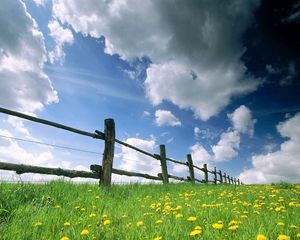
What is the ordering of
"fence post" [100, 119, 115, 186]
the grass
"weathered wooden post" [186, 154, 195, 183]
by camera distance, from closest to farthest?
the grass < "fence post" [100, 119, 115, 186] < "weathered wooden post" [186, 154, 195, 183]

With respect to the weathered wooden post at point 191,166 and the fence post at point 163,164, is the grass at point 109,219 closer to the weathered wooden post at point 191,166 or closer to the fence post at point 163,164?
the fence post at point 163,164

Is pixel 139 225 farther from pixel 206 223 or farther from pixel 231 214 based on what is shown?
pixel 231 214

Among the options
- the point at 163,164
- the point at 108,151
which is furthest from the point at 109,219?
the point at 163,164

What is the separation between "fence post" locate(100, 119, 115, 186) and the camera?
776 centimetres

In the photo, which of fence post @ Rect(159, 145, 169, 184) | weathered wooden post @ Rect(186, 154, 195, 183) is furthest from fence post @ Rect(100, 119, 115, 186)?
weathered wooden post @ Rect(186, 154, 195, 183)

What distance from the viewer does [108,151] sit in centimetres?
803

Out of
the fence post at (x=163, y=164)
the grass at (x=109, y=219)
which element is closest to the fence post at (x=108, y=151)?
the grass at (x=109, y=219)

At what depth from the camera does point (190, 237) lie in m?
3.24

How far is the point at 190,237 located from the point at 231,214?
4.46 feet

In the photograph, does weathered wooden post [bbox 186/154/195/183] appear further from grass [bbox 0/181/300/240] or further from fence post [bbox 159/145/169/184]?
grass [bbox 0/181/300/240]

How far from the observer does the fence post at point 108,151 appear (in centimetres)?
776

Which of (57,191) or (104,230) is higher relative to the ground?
(57,191)

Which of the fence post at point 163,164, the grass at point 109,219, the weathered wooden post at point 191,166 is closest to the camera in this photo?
the grass at point 109,219

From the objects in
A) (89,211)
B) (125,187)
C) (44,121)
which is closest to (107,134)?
(125,187)
